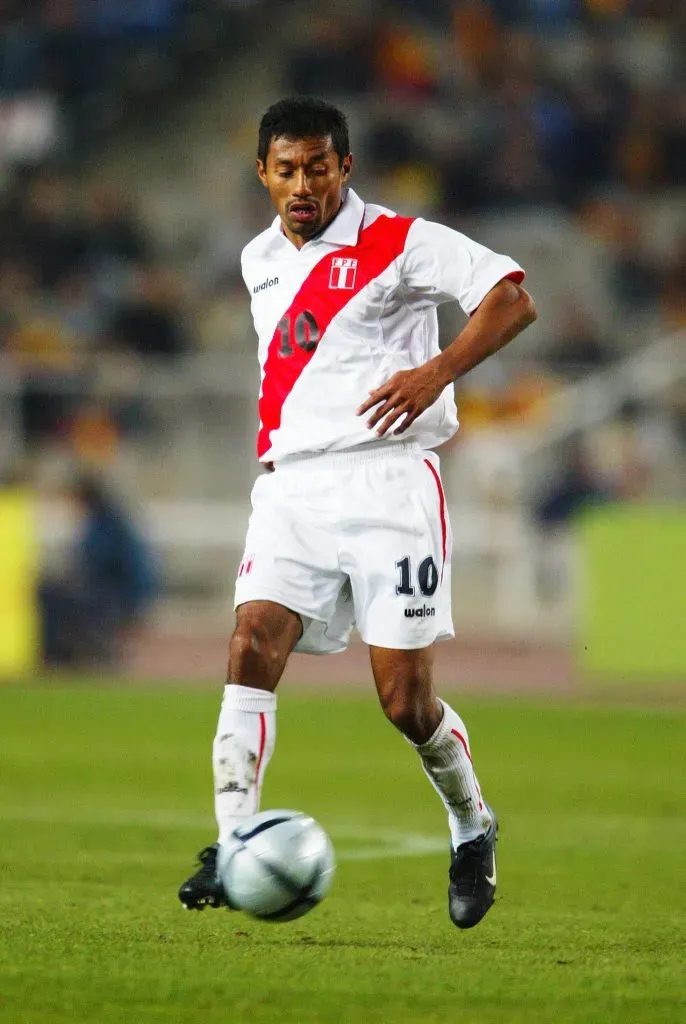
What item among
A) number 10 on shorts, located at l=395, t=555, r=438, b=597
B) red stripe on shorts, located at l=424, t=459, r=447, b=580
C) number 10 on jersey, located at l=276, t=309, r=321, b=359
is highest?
number 10 on jersey, located at l=276, t=309, r=321, b=359

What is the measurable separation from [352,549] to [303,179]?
110 centimetres

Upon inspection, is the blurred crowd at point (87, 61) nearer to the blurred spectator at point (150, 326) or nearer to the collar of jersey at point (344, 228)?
the blurred spectator at point (150, 326)

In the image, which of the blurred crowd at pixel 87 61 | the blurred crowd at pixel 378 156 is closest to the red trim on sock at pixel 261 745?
the blurred crowd at pixel 378 156

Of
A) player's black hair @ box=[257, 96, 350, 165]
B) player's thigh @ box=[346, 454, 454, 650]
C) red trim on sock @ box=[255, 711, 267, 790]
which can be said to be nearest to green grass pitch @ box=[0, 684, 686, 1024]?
red trim on sock @ box=[255, 711, 267, 790]

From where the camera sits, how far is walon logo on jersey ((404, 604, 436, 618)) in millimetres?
5379

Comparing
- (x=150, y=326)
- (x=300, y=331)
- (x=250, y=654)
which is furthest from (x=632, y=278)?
(x=250, y=654)

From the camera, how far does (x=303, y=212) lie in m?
5.46

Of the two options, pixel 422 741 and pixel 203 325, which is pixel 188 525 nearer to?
pixel 203 325

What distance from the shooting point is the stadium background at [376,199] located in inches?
738

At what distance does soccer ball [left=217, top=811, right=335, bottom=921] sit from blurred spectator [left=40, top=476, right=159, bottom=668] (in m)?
10.9

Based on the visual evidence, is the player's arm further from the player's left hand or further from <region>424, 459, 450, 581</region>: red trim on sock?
<region>424, 459, 450, 581</region>: red trim on sock

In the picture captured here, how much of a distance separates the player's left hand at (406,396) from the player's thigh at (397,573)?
265mm

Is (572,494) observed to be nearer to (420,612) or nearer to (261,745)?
(420,612)

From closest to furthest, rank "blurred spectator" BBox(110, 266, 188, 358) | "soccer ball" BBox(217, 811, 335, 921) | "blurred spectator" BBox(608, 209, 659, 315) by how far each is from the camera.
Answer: "soccer ball" BBox(217, 811, 335, 921) < "blurred spectator" BBox(110, 266, 188, 358) < "blurred spectator" BBox(608, 209, 659, 315)
